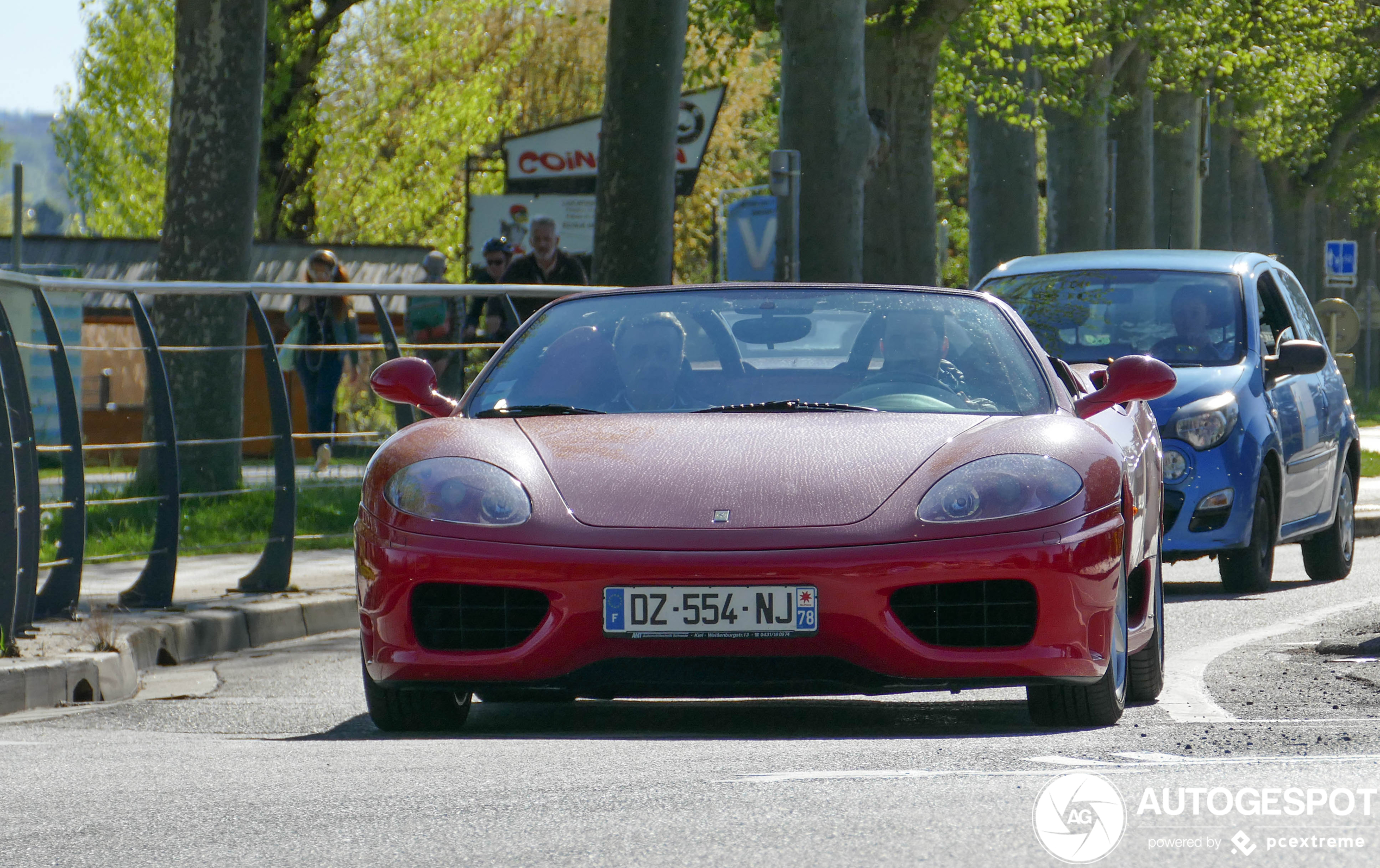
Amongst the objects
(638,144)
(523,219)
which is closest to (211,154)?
(638,144)

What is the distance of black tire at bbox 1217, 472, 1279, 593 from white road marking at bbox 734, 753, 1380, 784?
5.96 meters

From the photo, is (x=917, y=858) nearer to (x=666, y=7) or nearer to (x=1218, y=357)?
(x=1218, y=357)

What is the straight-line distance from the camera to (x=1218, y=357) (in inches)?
439

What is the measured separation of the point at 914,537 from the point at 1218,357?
5920mm

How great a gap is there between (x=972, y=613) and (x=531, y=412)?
4.91 feet

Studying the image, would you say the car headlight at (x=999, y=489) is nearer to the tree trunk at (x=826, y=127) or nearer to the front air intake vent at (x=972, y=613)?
the front air intake vent at (x=972, y=613)

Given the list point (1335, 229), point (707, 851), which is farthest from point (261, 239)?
point (1335, 229)

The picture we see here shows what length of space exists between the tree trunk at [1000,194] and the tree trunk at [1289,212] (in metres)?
25.5

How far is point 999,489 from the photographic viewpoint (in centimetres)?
571

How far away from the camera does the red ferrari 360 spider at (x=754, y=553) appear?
5.62 meters

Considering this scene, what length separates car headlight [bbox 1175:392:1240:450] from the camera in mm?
10609

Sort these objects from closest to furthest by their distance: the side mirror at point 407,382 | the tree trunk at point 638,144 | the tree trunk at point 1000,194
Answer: the side mirror at point 407,382
the tree trunk at point 638,144
the tree trunk at point 1000,194

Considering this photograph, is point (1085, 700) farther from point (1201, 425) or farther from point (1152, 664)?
point (1201, 425)

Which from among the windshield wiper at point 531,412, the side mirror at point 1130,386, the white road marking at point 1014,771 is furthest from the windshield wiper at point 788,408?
the white road marking at point 1014,771
